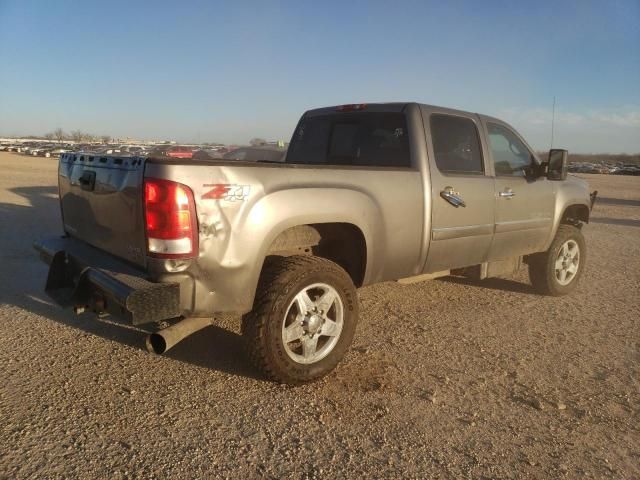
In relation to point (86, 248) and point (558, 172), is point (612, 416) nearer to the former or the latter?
point (558, 172)

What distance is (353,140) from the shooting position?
473 cm

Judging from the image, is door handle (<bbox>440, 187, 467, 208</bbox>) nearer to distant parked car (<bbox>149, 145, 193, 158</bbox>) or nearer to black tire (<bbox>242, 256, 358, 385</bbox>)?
black tire (<bbox>242, 256, 358, 385</bbox>)

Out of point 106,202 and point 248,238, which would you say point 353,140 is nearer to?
point 248,238

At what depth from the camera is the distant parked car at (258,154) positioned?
715 cm

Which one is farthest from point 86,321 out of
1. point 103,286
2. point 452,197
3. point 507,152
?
point 507,152

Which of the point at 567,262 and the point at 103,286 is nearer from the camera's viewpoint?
the point at 103,286

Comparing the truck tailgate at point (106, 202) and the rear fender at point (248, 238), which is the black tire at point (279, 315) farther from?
the truck tailgate at point (106, 202)

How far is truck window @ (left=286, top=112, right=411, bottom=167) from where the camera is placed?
14.1 feet

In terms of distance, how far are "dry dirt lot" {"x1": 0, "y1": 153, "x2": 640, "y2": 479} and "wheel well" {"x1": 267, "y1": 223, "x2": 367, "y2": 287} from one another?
72 centimetres

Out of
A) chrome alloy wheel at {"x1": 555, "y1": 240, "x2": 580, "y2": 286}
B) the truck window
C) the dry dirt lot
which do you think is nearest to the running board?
the dry dirt lot

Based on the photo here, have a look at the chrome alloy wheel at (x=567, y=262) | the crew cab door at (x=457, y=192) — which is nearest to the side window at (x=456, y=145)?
the crew cab door at (x=457, y=192)

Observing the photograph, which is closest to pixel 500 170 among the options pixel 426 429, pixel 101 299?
pixel 426 429

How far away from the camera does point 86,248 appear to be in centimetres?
356

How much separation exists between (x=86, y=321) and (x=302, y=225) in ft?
7.46
